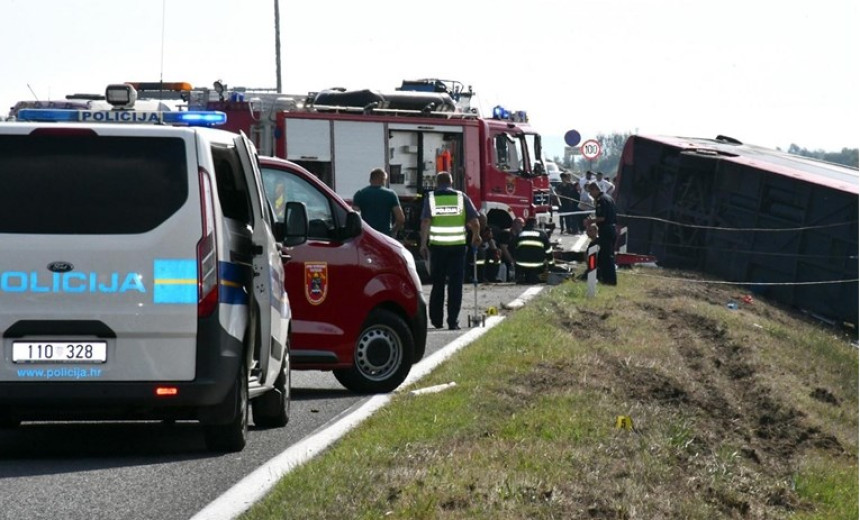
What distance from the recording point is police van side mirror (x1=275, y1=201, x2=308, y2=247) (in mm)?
10906

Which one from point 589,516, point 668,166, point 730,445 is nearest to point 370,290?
point 730,445

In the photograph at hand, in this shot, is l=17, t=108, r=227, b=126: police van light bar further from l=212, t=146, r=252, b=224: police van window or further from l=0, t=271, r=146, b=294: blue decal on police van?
l=0, t=271, r=146, b=294: blue decal on police van

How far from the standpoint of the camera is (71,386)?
8984 millimetres

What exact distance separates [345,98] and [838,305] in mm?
9100

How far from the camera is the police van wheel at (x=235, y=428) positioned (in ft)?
31.0

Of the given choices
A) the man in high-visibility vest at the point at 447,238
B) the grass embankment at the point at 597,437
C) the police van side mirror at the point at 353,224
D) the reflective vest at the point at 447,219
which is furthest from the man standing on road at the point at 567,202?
the police van side mirror at the point at 353,224

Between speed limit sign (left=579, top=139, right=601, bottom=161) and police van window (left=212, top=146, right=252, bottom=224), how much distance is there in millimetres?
40491

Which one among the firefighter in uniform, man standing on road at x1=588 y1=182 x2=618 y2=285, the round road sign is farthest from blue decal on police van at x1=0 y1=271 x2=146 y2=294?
the round road sign

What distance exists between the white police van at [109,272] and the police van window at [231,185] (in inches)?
17.9

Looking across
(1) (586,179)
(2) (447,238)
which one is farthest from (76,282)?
(1) (586,179)

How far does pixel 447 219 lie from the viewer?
19.3 m

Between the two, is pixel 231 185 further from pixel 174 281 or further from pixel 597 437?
pixel 597 437

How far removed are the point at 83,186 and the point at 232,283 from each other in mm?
926

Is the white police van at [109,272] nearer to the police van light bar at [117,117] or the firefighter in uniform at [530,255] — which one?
the police van light bar at [117,117]
